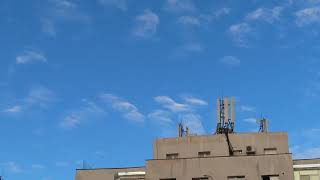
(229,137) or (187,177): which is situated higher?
(229,137)

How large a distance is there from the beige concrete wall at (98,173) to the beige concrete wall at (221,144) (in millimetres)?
4055

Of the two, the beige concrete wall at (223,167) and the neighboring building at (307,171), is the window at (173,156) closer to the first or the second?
the beige concrete wall at (223,167)

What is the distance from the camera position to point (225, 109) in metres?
75.4

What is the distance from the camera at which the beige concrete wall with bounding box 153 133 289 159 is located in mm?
69875

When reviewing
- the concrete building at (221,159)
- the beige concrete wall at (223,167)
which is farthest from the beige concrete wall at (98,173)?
the beige concrete wall at (223,167)

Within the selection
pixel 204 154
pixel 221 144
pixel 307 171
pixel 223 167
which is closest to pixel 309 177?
pixel 307 171

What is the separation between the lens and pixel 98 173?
233ft

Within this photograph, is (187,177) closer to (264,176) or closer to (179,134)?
(264,176)

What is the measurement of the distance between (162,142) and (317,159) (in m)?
17.1

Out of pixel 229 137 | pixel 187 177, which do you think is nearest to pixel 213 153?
pixel 229 137

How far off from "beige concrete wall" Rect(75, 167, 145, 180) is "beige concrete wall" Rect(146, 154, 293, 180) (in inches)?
248

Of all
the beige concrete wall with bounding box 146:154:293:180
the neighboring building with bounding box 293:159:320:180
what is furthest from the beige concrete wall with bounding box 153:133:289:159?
the neighboring building with bounding box 293:159:320:180

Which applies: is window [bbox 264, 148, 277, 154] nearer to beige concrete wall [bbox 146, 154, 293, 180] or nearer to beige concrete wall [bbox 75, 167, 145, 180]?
beige concrete wall [bbox 146, 154, 293, 180]

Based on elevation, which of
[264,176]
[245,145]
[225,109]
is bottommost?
[264,176]
